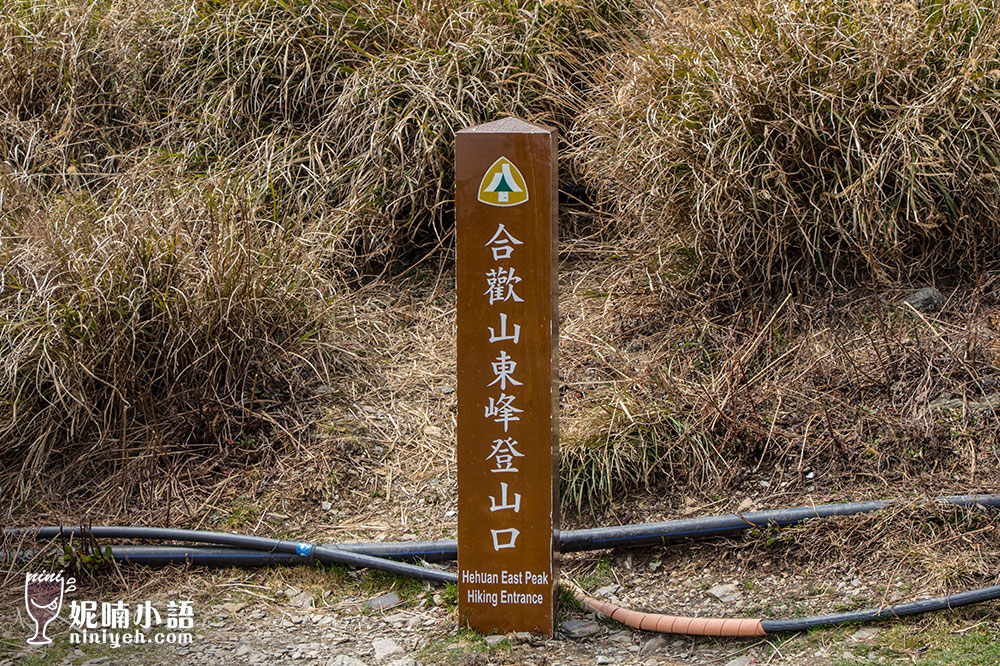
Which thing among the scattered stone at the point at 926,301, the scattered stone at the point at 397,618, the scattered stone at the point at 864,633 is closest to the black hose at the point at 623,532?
the scattered stone at the point at 397,618

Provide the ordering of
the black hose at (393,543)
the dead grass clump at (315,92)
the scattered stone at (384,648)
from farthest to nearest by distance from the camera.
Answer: the dead grass clump at (315,92) < the black hose at (393,543) < the scattered stone at (384,648)

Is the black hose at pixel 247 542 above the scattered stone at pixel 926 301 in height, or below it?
below

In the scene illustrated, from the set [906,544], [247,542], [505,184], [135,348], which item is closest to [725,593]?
[906,544]

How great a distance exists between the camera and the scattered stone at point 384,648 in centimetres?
353

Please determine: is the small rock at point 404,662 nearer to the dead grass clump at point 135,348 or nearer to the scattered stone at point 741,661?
the scattered stone at point 741,661

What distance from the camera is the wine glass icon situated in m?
3.84

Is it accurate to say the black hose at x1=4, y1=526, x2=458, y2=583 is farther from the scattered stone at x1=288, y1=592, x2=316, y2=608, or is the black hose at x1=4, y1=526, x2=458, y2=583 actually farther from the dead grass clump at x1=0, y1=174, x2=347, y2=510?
the dead grass clump at x1=0, y1=174, x2=347, y2=510

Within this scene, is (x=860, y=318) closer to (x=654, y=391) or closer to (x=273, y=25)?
(x=654, y=391)

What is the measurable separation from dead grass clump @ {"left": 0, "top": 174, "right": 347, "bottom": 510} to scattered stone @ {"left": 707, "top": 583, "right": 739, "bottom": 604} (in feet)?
6.88

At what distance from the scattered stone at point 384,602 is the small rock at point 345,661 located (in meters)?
0.34

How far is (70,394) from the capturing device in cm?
443

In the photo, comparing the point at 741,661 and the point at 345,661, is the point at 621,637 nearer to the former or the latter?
the point at 741,661

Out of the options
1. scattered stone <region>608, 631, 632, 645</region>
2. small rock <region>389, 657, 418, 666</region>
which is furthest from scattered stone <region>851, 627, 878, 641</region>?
small rock <region>389, 657, 418, 666</region>

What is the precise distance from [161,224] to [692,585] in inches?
119
